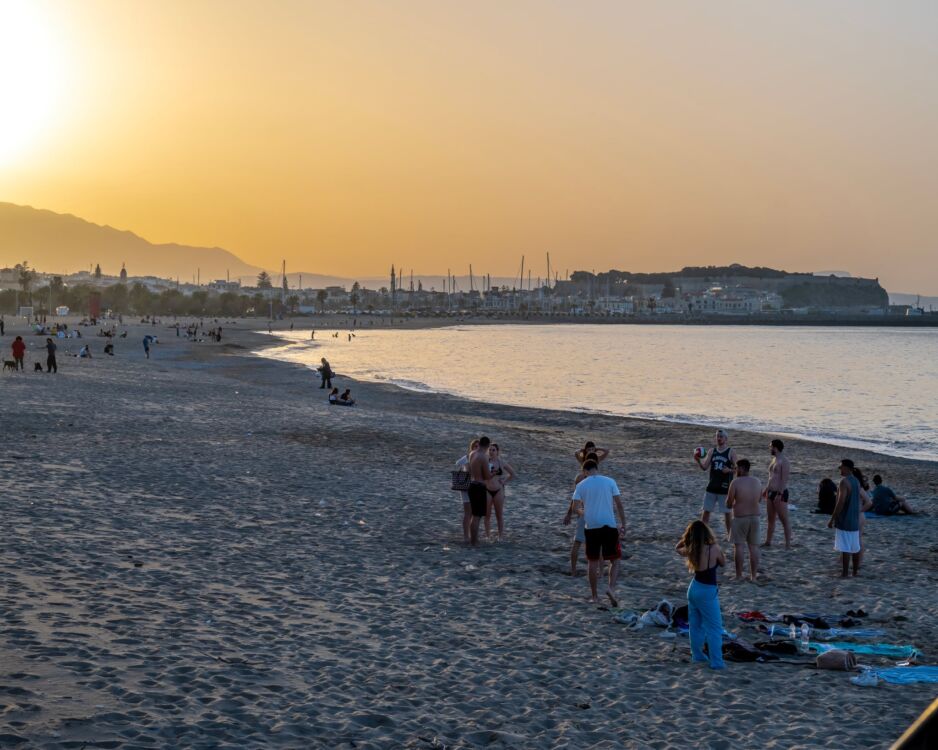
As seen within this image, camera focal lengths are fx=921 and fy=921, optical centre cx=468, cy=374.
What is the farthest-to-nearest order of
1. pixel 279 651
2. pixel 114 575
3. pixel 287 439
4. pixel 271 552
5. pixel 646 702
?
pixel 287 439 < pixel 271 552 < pixel 114 575 < pixel 279 651 < pixel 646 702

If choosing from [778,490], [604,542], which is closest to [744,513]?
[778,490]

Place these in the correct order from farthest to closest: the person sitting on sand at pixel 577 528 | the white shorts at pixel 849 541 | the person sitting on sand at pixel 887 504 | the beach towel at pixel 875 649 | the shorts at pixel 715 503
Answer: the person sitting on sand at pixel 887 504 < the shorts at pixel 715 503 < the white shorts at pixel 849 541 < the person sitting on sand at pixel 577 528 < the beach towel at pixel 875 649

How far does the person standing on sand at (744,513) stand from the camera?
11844mm

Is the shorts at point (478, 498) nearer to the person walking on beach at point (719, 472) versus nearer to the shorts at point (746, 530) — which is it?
the person walking on beach at point (719, 472)

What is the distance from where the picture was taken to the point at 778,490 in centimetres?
1355

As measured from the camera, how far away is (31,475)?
15.4 meters

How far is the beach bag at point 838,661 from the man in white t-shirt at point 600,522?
2461mm

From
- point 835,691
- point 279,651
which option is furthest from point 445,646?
point 835,691

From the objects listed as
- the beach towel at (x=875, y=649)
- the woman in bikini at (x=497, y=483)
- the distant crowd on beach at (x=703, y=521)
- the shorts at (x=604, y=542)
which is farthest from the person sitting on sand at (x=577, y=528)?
the beach towel at (x=875, y=649)

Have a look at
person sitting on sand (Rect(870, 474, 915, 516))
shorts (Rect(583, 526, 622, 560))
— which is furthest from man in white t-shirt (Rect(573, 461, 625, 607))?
person sitting on sand (Rect(870, 474, 915, 516))

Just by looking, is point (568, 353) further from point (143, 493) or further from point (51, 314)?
point (51, 314)

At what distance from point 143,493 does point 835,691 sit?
10771 millimetres

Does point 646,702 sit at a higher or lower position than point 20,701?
lower

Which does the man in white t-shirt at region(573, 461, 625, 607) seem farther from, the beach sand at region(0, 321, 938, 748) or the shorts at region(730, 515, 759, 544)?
the shorts at region(730, 515, 759, 544)
